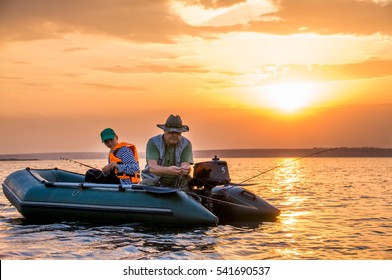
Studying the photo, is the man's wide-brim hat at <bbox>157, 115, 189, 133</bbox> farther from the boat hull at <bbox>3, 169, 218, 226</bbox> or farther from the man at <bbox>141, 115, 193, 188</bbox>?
the boat hull at <bbox>3, 169, 218, 226</bbox>

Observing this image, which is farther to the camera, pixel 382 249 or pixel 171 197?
pixel 171 197

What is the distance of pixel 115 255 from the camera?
7730mm

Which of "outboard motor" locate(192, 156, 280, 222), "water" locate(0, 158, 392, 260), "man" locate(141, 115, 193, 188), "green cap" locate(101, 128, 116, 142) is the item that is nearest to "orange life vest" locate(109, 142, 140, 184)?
"green cap" locate(101, 128, 116, 142)

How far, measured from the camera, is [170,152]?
30.3 ft

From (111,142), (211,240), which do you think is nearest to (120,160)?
(111,142)

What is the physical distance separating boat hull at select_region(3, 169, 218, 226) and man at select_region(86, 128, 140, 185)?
0.32m

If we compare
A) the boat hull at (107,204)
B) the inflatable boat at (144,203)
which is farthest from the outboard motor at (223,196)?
the boat hull at (107,204)

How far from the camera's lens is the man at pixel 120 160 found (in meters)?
9.66

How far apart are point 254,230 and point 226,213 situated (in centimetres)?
87

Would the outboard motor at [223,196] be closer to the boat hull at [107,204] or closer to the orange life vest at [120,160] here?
the boat hull at [107,204]

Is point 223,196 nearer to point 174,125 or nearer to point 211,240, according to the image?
point 211,240

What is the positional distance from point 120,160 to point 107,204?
70cm
